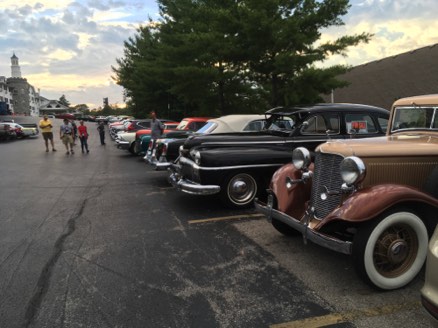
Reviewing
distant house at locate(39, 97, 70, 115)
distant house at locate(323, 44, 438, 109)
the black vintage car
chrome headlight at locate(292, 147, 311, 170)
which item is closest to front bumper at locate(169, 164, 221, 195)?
the black vintage car

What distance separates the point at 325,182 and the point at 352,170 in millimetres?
517

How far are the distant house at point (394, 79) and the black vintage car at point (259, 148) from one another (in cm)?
1786

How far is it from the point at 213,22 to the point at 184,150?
37.9 ft

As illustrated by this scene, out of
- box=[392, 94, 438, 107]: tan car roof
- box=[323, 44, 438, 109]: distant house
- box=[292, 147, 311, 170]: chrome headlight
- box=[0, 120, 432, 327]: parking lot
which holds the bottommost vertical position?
box=[0, 120, 432, 327]: parking lot

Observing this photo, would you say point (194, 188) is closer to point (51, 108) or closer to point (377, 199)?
point (377, 199)

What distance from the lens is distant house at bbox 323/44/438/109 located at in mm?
24328

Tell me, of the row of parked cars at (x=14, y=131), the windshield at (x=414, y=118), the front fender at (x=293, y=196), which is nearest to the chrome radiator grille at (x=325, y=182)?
the front fender at (x=293, y=196)

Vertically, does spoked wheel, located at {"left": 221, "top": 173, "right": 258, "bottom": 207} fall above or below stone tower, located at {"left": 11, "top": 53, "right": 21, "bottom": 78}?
below

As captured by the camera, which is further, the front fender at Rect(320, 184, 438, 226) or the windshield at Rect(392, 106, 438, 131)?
the windshield at Rect(392, 106, 438, 131)

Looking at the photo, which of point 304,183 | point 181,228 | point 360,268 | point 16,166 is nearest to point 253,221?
point 181,228

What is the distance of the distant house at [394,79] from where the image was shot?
2433cm

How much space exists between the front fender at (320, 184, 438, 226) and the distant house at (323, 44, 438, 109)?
21.4 m

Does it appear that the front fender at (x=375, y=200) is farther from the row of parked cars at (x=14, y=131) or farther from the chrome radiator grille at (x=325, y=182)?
the row of parked cars at (x=14, y=131)

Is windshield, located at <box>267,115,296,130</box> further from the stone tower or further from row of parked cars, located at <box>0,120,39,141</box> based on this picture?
the stone tower
